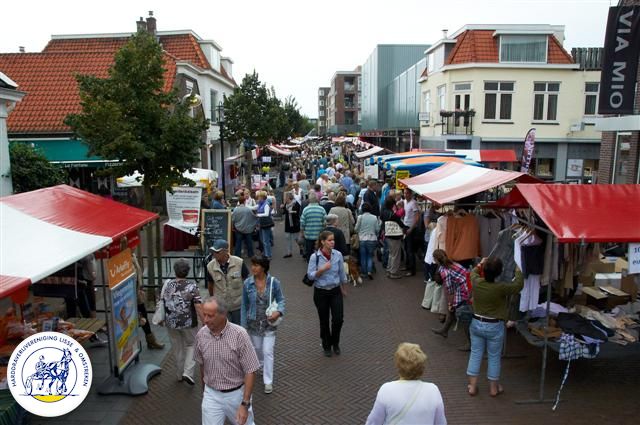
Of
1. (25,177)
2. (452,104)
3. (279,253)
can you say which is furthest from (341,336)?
(452,104)

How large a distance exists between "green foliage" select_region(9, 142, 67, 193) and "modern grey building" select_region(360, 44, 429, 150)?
27.5 m

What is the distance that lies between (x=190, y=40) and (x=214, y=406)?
90.7ft

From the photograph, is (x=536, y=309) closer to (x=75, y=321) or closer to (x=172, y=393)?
(x=172, y=393)

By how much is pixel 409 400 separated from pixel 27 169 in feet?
40.2

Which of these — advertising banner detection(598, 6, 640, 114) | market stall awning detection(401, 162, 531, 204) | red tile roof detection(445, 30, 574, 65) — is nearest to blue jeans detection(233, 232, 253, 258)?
market stall awning detection(401, 162, 531, 204)

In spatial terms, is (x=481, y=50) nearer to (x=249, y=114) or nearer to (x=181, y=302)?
(x=249, y=114)

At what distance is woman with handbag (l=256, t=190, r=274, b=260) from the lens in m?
12.8

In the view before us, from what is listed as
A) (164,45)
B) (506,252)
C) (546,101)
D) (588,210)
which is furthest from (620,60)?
(164,45)

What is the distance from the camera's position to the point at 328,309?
7.12 m

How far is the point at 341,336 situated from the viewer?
8148 mm

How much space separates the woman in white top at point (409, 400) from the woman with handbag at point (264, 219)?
9.51 meters

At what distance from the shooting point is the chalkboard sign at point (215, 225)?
12.4m

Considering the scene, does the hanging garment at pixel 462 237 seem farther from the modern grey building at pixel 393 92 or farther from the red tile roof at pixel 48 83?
the modern grey building at pixel 393 92

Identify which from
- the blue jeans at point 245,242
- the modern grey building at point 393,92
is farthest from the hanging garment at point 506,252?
the modern grey building at point 393,92
